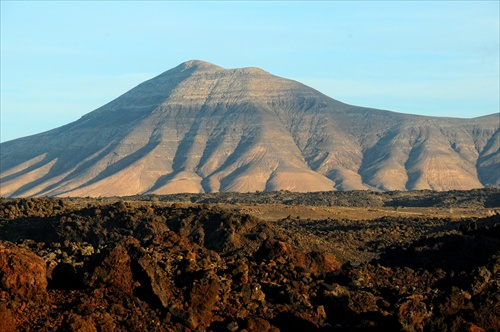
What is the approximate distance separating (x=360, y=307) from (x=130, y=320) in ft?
19.9

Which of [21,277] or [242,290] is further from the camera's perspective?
[242,290]

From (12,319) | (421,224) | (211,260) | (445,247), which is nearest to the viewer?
(12,319)

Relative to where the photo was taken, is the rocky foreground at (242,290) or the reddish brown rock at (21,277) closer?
the rocky foreground at (242,290)

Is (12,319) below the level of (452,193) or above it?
above

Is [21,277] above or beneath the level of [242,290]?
above

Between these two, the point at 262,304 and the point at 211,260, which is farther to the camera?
the point at 211,260

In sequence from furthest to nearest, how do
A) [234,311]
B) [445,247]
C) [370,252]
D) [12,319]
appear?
[370,252], [445,247], [234,311], [12,319]

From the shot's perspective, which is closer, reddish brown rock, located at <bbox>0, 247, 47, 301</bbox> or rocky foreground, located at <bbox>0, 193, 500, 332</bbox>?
rocky foreground, located at <bbox>0, 193, 500, 332</bbox>

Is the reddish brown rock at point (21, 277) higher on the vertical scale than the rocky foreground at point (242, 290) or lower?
higher

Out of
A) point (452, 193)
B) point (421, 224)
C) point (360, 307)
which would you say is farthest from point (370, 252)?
point (452, 193)

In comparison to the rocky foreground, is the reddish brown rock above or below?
above

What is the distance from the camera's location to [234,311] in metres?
26.1

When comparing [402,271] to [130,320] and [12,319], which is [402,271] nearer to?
[130,320]

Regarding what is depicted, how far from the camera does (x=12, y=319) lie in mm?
23531
